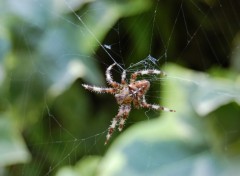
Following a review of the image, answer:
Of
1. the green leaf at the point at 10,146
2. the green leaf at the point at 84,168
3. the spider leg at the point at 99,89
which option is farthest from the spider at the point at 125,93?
the green leaf at the point at 10,146

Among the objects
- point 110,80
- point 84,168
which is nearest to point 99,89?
point 110,80

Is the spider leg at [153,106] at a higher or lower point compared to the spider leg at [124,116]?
higher

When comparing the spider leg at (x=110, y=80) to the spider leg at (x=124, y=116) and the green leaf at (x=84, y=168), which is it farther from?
the green leaf at (x=84, y=168)

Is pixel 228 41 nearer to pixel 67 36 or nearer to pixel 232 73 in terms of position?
pixel 232 73

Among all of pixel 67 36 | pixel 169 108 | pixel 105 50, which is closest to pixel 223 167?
pixel 169 108

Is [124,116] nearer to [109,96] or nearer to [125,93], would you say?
[125,93]

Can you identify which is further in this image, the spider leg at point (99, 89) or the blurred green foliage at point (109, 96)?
the spider leg at point (99, 89)

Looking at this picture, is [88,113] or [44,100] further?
[88,113]

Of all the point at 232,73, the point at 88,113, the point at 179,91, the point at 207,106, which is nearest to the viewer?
the point at 207,106

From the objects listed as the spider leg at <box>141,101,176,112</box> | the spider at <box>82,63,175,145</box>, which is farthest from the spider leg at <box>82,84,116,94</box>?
the spider leg at <box>141,101,176,112</box>
